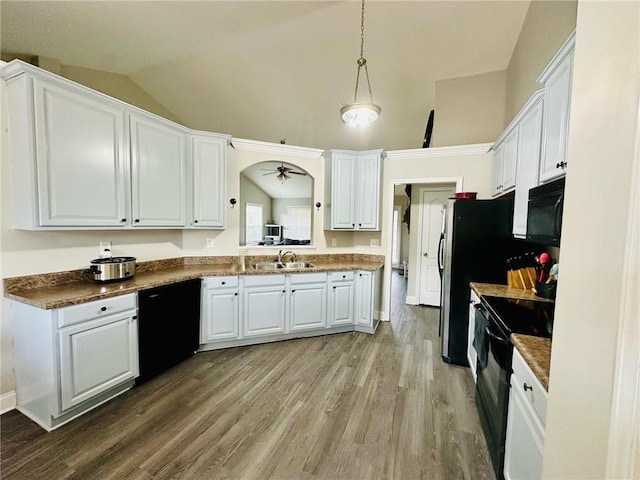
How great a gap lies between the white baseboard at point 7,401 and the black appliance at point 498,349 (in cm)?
339

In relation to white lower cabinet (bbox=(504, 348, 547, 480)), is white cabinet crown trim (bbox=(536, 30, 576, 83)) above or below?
above

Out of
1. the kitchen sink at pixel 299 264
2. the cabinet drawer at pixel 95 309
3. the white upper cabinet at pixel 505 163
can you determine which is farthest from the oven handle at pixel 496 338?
the cabinet drawer at pixel 95 309

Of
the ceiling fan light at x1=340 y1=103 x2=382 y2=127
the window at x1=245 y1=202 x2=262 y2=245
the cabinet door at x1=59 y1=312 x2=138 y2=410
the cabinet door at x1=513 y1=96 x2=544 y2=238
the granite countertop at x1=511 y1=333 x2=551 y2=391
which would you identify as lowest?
the cabinet door at x1=59 y1=312 x2=138 y2=410

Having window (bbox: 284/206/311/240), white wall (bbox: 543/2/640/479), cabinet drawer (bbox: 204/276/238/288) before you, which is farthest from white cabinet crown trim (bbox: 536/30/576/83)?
window (bbox: 284/206/311/240)

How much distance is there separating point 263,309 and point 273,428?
1427mm

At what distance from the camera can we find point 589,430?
55 centimetres

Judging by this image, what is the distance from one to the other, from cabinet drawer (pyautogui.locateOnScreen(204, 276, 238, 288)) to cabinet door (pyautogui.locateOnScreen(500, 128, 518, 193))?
9.84 feet

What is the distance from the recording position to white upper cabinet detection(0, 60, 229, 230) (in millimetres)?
1973

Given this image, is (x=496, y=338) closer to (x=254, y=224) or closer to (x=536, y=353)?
(x=536, y=353)

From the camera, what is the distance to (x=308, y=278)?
3426 mm

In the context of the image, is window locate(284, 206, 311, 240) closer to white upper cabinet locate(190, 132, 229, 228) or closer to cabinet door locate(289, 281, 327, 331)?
cabinet door locate(289, 281, 327, 331)

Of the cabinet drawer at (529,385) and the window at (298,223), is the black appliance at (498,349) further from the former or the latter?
the window at (298,223)

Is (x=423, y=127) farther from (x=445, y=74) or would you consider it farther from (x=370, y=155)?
(x=370, y=155)

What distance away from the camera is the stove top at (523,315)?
1545 mm
